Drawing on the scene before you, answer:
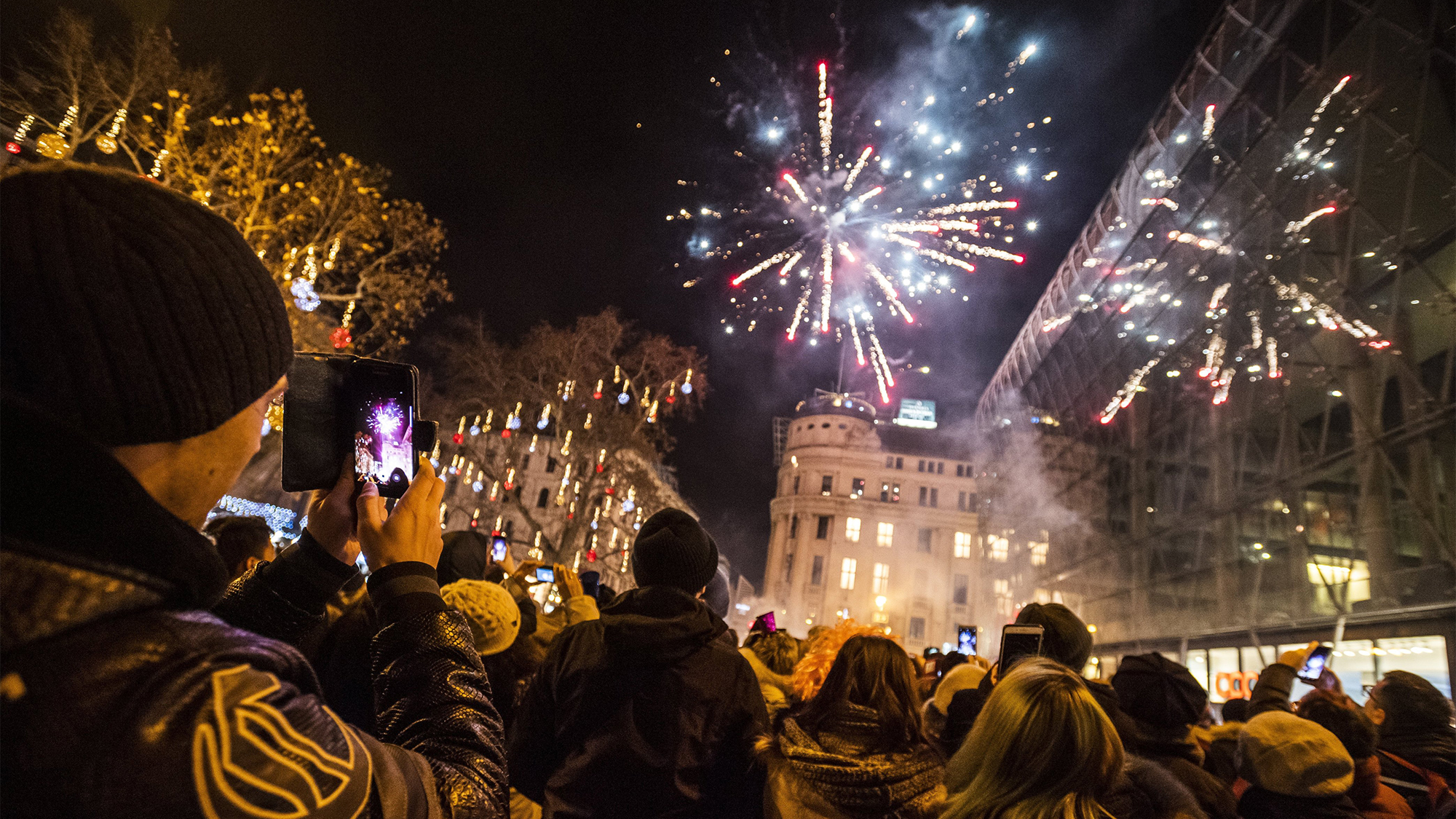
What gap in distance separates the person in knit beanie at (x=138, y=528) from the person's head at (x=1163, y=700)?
330cm

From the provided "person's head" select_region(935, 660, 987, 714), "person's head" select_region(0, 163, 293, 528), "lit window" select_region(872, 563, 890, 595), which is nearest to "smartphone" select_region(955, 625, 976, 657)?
"person's head" select_region(935, 660, 987, 714)

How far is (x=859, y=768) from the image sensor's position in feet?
7.89

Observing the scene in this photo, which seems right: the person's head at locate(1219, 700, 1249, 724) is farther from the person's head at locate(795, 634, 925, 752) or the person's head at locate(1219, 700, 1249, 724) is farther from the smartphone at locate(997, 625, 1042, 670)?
the person's head at locate(795, 634, 925, 752)

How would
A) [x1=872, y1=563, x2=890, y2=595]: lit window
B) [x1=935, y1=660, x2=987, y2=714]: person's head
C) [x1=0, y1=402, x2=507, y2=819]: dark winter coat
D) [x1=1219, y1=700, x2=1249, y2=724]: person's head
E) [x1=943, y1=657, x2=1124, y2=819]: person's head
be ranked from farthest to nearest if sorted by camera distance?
[x1=872, y1=563, x2=890, y2=595]: lit window < [x1=1219, y1=700, x2=1249, y2=724]: person's head < [x1=935, y1=660, x2=987, y2=714]: person's head < [x1=943, y1=657, x2=1124, y2=819]: person's head < [x1=0, y1=402, x2=507, y2=819]: dark winter coat

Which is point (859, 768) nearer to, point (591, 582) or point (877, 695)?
point (877, 695)

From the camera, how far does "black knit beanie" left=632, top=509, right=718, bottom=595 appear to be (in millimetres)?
3082

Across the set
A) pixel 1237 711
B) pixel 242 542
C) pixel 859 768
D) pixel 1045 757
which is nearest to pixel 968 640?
pixel 1237 711

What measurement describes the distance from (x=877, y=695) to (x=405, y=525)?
1.86 meters

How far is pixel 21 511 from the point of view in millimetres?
736

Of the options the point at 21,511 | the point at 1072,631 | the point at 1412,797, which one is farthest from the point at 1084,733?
the point at 1412,797

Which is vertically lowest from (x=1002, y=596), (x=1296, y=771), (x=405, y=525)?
(x=1296, y=771)

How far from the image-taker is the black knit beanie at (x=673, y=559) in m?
3.08

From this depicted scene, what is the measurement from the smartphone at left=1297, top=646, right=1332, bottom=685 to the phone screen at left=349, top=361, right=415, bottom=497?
646 cm

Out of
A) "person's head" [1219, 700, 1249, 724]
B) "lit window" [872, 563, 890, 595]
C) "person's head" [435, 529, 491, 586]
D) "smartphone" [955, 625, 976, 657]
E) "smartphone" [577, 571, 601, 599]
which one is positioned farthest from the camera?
"lit window" [872, 563, 890, 595]
